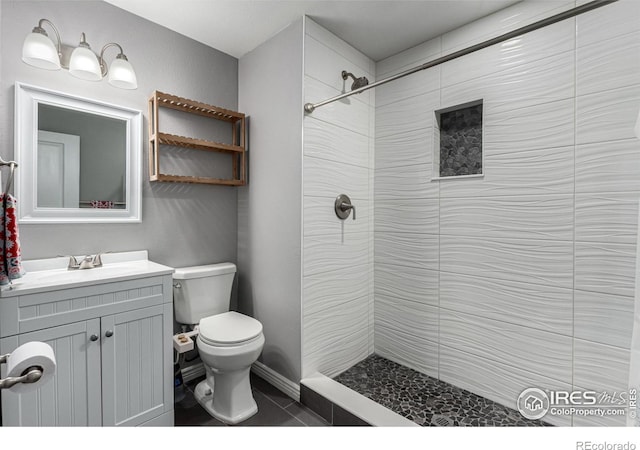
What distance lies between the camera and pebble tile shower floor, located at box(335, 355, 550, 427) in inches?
62.5

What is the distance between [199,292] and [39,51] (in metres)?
1.43

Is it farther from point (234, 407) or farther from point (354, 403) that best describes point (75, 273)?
point (354, 403)

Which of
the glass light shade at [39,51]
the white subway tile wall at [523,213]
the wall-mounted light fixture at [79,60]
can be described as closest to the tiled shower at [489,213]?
the white subway tile wall at [523,213]

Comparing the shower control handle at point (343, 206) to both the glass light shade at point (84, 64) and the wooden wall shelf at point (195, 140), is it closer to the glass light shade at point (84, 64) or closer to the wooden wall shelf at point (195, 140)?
the wooden wall shelf at point (195, 140)

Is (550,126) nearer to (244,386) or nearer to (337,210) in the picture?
(337,210)

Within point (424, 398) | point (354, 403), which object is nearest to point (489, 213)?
point (424, 398)

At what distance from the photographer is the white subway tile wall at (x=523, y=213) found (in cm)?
139

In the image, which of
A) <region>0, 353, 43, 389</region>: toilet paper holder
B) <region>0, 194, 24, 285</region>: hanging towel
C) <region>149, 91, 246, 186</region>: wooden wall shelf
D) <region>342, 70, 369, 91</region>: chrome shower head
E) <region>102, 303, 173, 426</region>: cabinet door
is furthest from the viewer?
<region>342, 70, 369, 91</region>: chrome shower head

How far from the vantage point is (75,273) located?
4.79ft

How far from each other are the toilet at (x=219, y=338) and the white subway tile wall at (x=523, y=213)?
1078 mm

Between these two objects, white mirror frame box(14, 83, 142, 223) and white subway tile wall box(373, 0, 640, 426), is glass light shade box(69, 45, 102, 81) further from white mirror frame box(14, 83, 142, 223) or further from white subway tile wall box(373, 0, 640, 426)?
white subway tile wall box(373, 0, 640, 426)

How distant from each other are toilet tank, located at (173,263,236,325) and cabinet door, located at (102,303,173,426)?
330 millimetres

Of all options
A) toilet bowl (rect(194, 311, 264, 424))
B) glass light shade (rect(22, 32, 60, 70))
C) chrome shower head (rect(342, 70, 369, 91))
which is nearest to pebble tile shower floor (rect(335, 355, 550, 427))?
toilet bowl (rect(194, 311, 264, 424))
